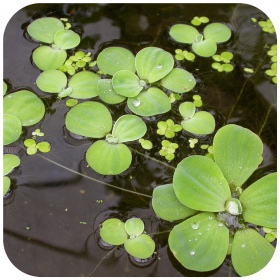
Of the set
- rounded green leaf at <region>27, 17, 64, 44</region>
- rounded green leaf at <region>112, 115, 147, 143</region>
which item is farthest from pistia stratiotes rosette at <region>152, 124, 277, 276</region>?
rounded green leaf at <region>27, 17, 64, 44</region>

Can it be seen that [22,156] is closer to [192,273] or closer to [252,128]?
[192,273]

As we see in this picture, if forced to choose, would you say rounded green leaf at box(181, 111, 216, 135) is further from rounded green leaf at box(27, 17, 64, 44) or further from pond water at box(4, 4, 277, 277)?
rounded green leaf at box(27, 17, 64, 44)

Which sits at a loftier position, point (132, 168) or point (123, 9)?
point (123, 9)

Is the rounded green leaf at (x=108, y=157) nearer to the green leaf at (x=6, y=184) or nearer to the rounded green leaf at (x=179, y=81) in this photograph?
the green leaf at (x=6, y=184)

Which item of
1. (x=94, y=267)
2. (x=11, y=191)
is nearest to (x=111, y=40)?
(x=11, y=191)

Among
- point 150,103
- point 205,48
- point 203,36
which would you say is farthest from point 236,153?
point 203,36

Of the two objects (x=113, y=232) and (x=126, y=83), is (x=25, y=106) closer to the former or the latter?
(x=126, y=83)

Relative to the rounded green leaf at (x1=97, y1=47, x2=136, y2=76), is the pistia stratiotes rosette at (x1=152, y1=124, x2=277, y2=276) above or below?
below
